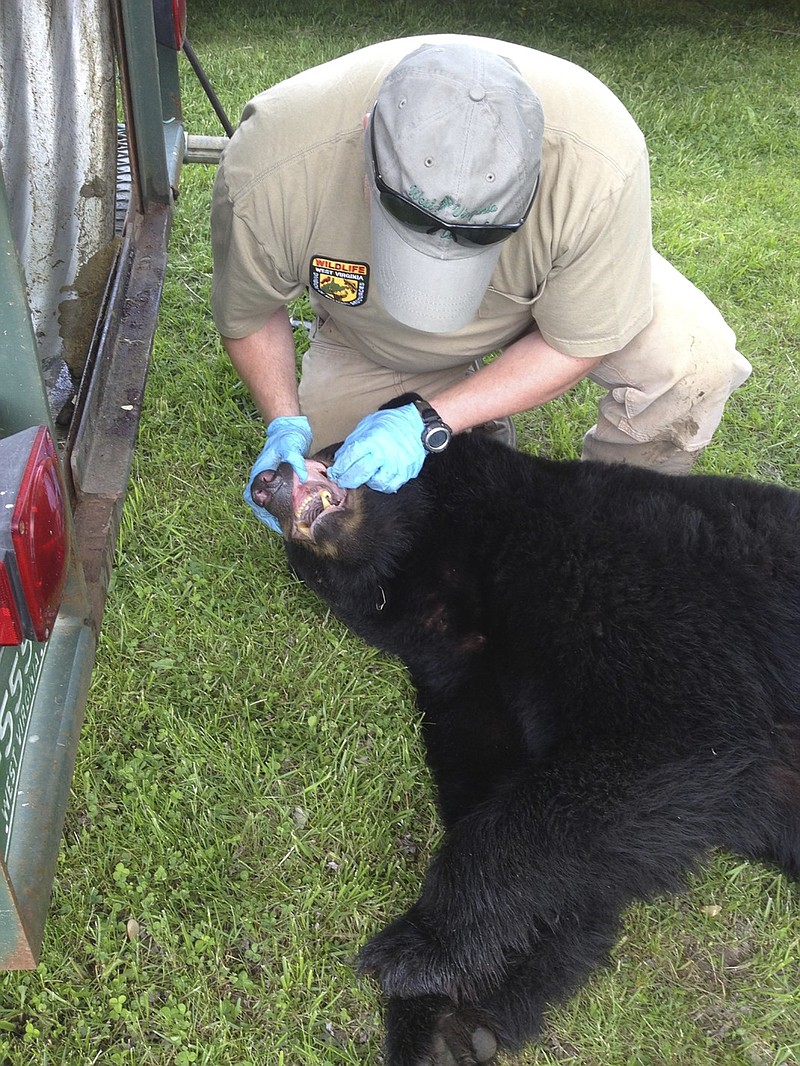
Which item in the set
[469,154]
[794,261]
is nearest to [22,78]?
[469,154]

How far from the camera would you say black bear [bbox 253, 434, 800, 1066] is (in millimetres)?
2238

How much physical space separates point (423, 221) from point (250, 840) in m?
1.57

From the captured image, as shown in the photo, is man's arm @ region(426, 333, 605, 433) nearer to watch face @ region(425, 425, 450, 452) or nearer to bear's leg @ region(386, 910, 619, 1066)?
watch face @ region(425, 425, 450, 452)

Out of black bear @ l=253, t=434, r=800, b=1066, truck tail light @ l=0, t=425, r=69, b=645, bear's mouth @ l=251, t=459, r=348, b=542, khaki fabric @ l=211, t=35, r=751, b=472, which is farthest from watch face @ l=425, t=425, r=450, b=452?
truck tail light @ l=0, t=425, r=69, b=645

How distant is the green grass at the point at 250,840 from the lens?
82.1 inches

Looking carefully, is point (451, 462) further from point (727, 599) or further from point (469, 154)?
point (469, 154)

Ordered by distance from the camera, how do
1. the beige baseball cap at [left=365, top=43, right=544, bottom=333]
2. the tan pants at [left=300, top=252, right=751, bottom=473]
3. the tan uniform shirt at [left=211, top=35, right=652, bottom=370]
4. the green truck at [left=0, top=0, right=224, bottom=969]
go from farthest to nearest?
the tan pants at [left=300, top=252, right=751, bottom=473] < the tan uniform shirt at [left=211, top=35, right=652, bottom=370] < the beige baseball cap at [left=365, top=43, right=544, bottom=333] < the green truck at [left=0, top=0, right=224, bottom=969]

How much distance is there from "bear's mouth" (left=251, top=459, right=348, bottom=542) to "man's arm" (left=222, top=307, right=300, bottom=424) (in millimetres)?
284

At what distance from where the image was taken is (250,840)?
2.40 meters

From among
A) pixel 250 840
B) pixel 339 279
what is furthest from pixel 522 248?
pixel 250 840

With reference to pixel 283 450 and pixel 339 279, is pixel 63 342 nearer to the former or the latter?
pixel 283 450

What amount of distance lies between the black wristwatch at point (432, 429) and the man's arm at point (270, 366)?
45 cm

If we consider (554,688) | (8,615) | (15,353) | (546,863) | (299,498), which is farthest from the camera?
(299,498)

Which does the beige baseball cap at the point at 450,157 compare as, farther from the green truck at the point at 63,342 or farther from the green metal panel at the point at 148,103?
the green metal panel at the point at 148,103
